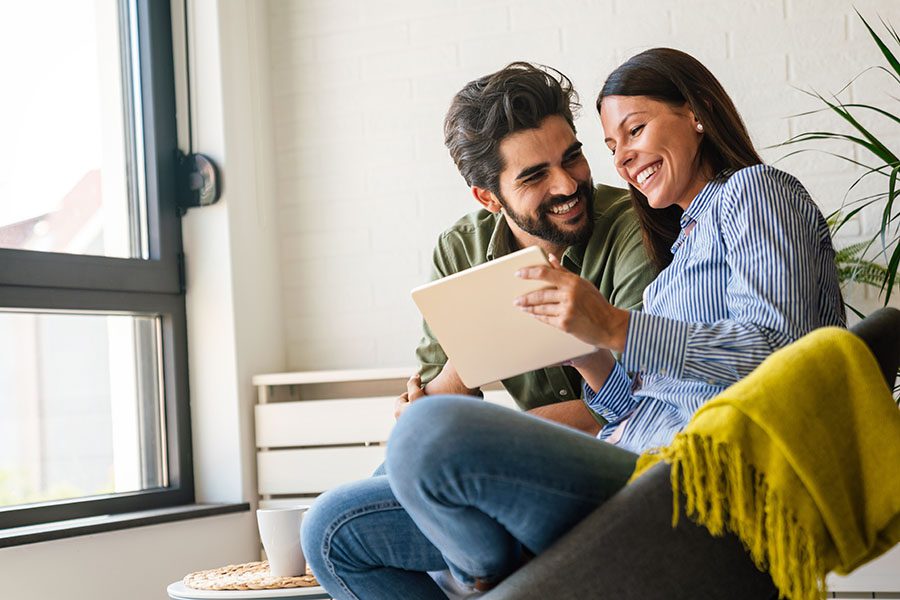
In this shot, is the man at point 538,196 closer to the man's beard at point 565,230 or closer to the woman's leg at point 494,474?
the man's beard at point 565,230

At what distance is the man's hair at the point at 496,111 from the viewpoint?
217 cm

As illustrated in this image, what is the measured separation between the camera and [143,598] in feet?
8.23

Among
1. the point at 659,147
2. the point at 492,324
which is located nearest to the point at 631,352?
the point at 492,324

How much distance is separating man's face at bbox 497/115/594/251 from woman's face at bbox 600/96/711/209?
0.40m

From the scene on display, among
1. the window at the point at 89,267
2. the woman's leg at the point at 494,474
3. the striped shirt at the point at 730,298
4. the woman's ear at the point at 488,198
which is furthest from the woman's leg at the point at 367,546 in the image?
the window at the point at 89,267

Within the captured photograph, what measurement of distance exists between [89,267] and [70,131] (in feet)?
1.19

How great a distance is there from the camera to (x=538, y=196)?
2146 mm

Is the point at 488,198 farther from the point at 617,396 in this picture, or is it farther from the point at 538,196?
the point at 617,396

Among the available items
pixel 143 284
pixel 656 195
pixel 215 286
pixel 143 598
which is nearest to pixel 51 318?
pixel 143 284

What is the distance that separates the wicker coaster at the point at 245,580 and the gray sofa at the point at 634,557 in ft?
1.55

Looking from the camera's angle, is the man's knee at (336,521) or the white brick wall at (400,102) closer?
the man's knee at (336,521)

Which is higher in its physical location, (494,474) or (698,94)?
(698,94)

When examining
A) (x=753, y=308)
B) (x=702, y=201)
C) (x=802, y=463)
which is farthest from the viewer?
(x=702, y=201)

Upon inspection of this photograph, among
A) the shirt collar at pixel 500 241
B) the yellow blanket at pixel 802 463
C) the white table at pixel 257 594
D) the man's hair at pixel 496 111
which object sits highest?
the man's hair at pixel 496 111
